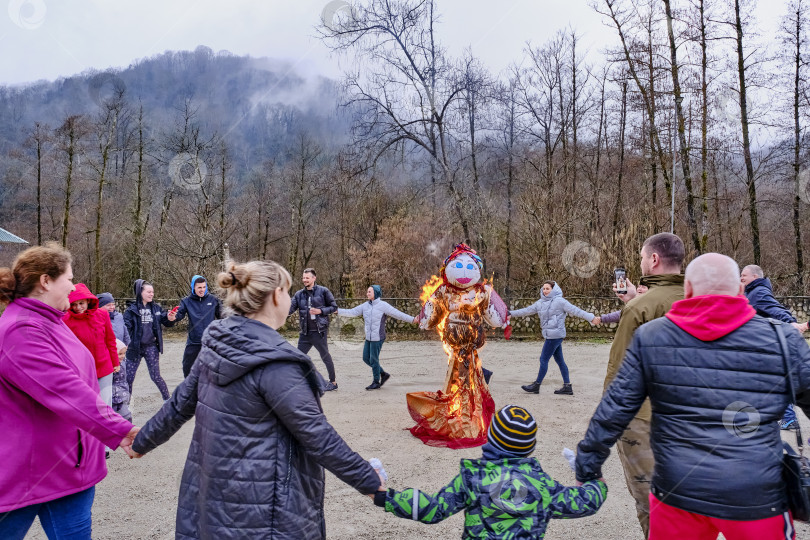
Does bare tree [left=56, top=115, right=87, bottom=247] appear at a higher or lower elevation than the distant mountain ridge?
lower

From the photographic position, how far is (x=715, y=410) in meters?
2.16

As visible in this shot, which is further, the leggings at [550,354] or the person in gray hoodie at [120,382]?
the leggings at [550,354]

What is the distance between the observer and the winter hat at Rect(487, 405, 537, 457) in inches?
86.9

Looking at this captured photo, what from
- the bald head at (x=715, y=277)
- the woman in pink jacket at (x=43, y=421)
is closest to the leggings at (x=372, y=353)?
the woman in pink jacket at (x=43, y=421)

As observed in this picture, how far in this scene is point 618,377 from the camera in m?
2.39

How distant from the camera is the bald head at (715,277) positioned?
2277mm

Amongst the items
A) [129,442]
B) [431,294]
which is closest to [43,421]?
[129,442]

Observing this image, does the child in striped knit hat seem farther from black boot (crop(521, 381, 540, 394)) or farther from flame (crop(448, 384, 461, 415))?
black boot (crop(521, 381, 540, 394))

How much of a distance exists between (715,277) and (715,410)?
1.85 ft

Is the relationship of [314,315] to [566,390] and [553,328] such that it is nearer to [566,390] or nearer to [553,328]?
[553,328]

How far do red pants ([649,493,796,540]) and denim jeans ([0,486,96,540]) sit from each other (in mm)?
2580

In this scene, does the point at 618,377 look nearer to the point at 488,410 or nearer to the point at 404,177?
the point at 488,410

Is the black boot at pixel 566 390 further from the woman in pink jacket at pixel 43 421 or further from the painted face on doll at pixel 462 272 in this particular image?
the woman in pink jacket at pixel 43 421

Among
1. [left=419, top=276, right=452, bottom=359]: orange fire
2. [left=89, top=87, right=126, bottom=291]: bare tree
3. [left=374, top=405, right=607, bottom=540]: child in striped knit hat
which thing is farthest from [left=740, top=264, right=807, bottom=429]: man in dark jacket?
[left=89, top=87, right=126, bottom=291]: bare tree
